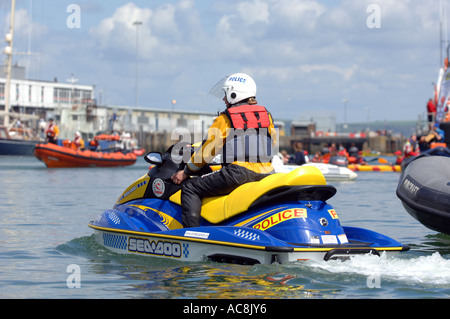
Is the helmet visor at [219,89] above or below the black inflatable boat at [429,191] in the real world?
above

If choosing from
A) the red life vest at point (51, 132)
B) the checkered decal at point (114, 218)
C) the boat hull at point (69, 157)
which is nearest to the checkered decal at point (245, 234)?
the checkered decal at point (114, 218)

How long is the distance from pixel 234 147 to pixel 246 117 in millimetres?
345

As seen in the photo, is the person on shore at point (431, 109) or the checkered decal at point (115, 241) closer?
the checkered decal at point (115, 241)

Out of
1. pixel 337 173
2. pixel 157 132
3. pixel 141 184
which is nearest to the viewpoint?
pixel 141 184

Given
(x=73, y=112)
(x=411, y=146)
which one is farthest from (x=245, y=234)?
(x=73, y=112)

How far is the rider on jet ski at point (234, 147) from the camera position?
7871 mm

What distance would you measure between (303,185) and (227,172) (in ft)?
3.02

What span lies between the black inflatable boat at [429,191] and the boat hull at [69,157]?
29.2 metres

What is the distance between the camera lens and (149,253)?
8.09m

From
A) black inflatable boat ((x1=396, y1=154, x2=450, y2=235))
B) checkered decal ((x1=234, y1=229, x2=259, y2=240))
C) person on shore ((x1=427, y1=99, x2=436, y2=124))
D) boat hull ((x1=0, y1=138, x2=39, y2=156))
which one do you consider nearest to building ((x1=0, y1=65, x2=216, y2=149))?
boat hull ((x1=0, y1=138, x2=39, y2=156))

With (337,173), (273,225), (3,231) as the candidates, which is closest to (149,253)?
(273,225)

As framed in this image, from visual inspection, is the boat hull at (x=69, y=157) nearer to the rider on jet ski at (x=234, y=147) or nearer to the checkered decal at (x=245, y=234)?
the rider on jet ski at (x=234, y=147)
